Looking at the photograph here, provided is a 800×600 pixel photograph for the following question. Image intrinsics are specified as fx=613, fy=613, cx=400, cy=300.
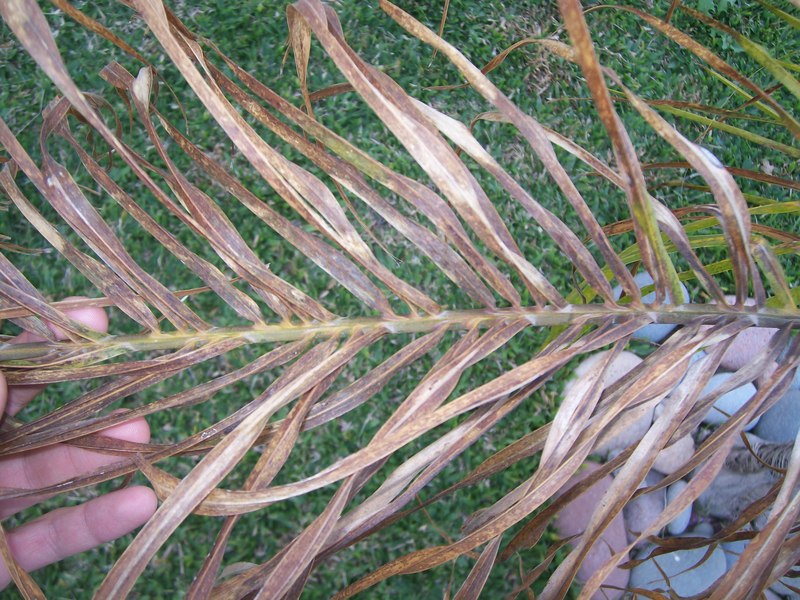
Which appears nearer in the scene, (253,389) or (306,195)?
(306,195)

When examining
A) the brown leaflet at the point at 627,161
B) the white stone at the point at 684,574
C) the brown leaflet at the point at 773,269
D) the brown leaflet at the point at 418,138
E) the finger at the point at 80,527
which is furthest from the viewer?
the white stone at the point at 684,574

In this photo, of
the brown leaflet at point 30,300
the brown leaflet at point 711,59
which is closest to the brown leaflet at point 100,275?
the brown leaflet at point 30,300

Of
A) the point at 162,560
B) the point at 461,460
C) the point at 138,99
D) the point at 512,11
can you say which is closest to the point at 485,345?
the point at 138,99

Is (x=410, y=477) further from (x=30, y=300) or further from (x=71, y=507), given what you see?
(x=71, y=507)

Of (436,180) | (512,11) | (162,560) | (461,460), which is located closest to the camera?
(436,180)

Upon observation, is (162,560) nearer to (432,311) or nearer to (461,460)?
(461,460)

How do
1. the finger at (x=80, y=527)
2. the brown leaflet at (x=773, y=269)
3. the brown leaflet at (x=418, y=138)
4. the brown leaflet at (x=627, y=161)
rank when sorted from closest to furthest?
the brown leaflet at (x=627, y=161)
the brown leaflet at (x=418, y=138)
the brown leaflet at (x=773, y=269)
the finger at (x=80, y=527)

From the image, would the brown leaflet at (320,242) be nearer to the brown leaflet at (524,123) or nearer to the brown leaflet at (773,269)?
the brown leaflet at (524,123)
